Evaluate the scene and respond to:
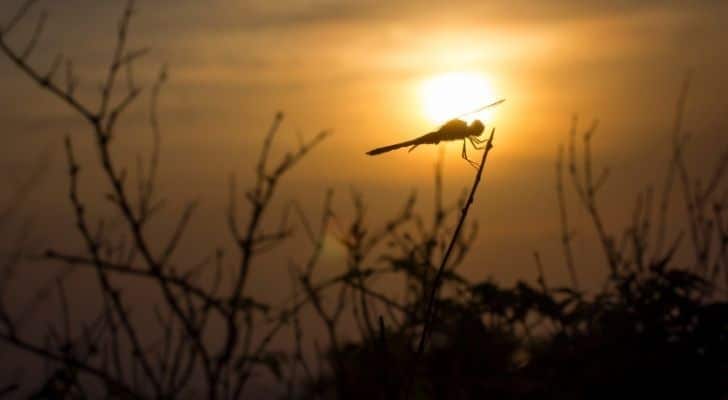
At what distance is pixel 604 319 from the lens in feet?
13.3

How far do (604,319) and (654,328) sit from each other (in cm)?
21

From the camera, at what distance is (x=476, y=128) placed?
242 centimetres

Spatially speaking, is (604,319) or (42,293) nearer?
(604,319)

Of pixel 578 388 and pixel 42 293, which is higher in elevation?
pixel 42 293

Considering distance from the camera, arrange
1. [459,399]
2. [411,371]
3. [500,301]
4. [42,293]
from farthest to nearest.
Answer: [42,293] < [500,301] < [459,399] < [411,371]

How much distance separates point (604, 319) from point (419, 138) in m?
2.23

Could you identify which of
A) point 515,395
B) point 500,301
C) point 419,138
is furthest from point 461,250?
point 419,138

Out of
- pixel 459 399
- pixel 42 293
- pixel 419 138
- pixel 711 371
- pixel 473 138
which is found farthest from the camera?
pixel 42 293

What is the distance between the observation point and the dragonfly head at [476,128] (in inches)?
92.5

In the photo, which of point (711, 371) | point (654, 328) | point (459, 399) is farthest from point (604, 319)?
point (459, 399)

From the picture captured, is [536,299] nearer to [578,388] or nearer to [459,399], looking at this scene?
[578,388]

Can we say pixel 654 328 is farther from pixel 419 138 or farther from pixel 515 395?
pixel 419 138

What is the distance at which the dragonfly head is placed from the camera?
2.35 metres

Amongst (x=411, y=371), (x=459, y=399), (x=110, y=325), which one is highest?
(x=110, y=325)
